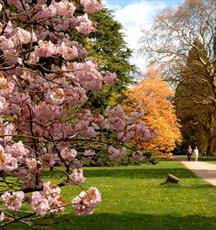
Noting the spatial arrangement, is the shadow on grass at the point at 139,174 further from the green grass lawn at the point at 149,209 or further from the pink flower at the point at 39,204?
the pink flower at the point at 39,204

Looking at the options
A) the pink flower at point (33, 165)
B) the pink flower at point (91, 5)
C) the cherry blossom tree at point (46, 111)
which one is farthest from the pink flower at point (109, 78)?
the pink flower at point (33, 165)

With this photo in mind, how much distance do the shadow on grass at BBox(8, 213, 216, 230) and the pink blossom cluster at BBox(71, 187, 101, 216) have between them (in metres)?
6.10

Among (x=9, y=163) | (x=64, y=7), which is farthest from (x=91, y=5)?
(x=9, y=163)

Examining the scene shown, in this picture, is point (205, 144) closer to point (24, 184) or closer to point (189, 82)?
point (189, 82)

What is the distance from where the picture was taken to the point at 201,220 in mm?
12023

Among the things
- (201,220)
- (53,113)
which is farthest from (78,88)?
(201,220)

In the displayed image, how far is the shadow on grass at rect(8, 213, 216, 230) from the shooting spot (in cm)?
1092

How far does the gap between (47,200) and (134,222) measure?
7604mm

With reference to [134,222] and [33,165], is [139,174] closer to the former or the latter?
[134,222]

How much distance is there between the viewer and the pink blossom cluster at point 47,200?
4.03 metres

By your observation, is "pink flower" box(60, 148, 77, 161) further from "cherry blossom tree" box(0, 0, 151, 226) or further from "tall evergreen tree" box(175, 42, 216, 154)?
"tall evergreen tree" box(175, 42, 216, 154)

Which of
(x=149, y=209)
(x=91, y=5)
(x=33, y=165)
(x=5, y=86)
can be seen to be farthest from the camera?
(x=149, y=209)

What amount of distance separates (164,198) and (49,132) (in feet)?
36.0

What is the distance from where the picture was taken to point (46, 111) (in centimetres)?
526
